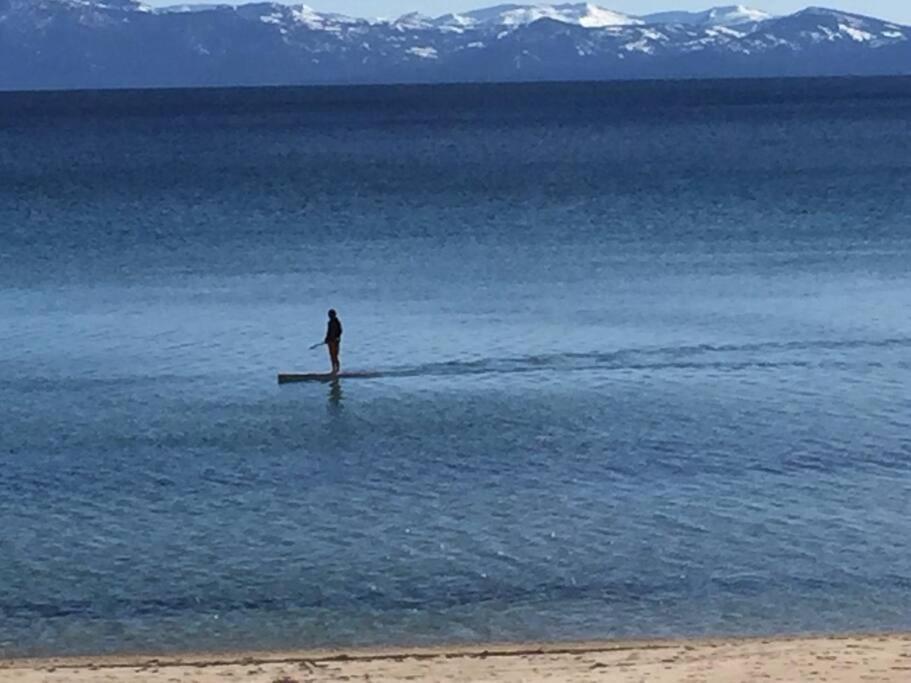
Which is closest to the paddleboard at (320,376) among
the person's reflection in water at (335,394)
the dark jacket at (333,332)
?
the person's reflection in water at (335,394)

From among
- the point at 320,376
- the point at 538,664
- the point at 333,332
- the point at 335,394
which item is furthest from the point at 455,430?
the point at 538,664

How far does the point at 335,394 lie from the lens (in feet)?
128

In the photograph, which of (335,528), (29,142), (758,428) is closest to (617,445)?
(758,428)

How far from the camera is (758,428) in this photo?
116 feet

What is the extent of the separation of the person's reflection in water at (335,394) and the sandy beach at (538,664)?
1513 centimetres

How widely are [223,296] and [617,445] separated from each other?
22.3 metres

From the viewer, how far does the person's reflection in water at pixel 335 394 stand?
3826 cm

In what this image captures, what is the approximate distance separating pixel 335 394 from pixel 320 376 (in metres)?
0.98

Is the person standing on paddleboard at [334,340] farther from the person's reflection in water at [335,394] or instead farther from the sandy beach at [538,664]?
the sandy beach at [538,664]

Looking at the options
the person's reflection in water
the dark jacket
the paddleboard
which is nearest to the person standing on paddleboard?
the dark jacket

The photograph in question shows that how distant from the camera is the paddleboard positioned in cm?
3994

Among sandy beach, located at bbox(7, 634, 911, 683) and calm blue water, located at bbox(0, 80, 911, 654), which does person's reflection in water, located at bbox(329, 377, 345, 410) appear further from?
sandy beach, located at bbox(7, 634, 911, 683)

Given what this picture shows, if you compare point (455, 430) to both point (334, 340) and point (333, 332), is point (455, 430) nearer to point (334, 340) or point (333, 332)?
point (334, 340)

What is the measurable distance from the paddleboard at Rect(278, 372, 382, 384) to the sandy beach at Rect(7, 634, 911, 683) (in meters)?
16.9
